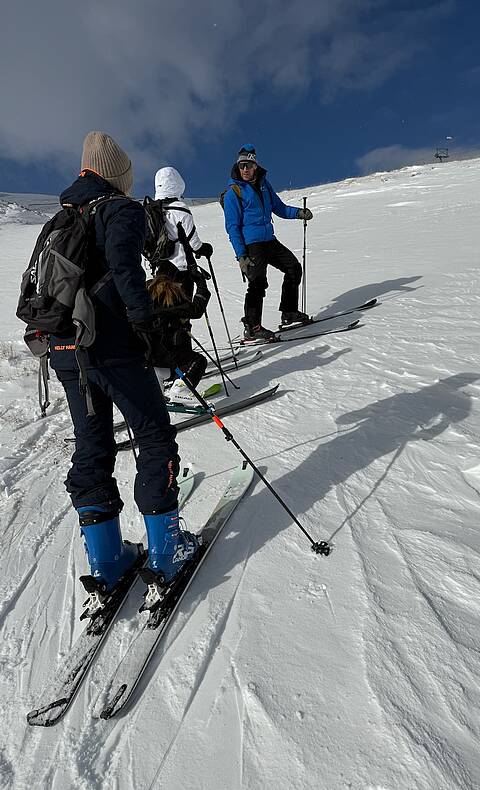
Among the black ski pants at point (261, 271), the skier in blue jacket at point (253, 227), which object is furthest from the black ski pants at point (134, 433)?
the black ski pants at point (261, 271)

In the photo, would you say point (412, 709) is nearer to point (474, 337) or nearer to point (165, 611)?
point (165, 611)

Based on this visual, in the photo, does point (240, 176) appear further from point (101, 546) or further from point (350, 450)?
point (101, 546)

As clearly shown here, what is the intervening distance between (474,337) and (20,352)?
20.2ft

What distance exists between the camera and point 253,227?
6.81 meters

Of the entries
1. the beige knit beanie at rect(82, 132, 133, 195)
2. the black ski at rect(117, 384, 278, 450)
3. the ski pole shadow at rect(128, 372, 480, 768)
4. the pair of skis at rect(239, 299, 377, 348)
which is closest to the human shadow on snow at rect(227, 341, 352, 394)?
the black ski at rect(117, 384, 278, 450)

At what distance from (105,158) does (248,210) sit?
4.76 meters

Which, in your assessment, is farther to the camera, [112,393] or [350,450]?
[350,450]

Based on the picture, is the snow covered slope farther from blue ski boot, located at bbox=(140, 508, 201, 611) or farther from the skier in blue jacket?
the skier in blue jacket

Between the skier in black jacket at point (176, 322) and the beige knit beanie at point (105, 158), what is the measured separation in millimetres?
709

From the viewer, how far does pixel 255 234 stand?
6848 mm

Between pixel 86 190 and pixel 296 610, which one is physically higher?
pixel 86 190

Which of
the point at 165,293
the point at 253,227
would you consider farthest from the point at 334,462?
the point at 253,227

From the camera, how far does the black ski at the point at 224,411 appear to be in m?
4.23

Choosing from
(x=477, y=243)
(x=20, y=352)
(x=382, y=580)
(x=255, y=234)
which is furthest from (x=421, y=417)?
(x=477, y=243)
